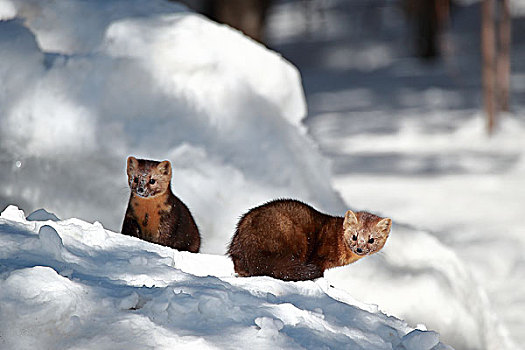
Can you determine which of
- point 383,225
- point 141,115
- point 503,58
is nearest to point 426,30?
point 503,58

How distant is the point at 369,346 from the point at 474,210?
168 inches

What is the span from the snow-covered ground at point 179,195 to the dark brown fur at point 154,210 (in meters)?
0.15

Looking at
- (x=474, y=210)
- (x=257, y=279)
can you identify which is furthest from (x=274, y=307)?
(x=474, y=210)

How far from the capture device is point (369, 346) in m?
1.84

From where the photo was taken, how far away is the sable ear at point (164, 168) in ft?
7.67

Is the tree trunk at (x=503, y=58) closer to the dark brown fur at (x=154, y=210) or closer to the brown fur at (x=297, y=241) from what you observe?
the brown fur at (x=297, y=241)

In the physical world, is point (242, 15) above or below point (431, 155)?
above

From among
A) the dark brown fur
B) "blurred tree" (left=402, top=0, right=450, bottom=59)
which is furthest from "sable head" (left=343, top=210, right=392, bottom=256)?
"blurred tree" (left=402, top=0, right=450, bottom=59)

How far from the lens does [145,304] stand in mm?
1789

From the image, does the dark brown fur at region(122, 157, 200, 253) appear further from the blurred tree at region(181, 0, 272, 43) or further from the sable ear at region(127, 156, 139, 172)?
the blurred tree at region(181, 0, 272, 43)

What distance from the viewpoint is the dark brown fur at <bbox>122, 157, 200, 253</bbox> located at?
A: 2.33 meters

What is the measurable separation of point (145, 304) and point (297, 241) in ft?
2.20

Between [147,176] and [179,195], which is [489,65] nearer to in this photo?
[179,195]

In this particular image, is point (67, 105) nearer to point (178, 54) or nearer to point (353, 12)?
point (178, 54)
